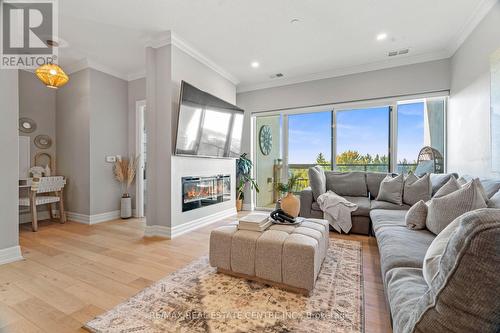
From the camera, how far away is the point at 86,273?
208 centimetres

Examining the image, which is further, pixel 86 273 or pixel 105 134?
pixel 105 134

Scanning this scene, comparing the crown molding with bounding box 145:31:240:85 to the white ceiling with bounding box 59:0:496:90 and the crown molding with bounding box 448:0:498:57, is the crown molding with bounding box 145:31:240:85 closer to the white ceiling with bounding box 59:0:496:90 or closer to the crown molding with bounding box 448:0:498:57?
the white ceiling with bounding box 59:0:496:90

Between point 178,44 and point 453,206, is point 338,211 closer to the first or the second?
point 453,206

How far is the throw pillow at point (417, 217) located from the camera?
2.03 meters

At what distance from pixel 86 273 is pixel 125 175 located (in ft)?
8.20

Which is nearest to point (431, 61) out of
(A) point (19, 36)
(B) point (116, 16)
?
(B) point (116, 16)

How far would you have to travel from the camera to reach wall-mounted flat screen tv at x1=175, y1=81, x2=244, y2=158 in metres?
3.17

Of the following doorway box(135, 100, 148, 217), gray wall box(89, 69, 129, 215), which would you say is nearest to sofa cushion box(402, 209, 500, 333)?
doorway box(135, 100, 148, 217)

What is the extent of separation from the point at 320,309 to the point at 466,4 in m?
3.50

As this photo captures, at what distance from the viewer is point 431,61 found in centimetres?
358

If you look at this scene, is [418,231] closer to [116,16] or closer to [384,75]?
[384,75]

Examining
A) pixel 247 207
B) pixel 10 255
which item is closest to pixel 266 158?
pixel 247 207

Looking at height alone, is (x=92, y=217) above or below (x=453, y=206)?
below

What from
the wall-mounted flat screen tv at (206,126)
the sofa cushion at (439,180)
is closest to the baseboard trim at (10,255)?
the wall-mounted flat screen tv at (206,126)
